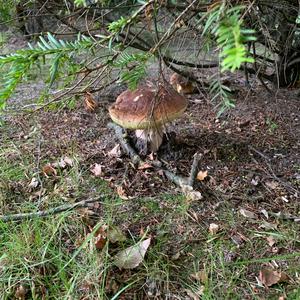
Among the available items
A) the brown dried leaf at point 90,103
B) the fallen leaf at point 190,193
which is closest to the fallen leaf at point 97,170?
the brown dried leaf at point 90,103

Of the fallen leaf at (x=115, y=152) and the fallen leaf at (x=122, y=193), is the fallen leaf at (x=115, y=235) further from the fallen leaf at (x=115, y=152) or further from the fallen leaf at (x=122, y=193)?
the fallen leaf at (x=115, y=152)

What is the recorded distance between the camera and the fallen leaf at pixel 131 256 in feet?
5.06

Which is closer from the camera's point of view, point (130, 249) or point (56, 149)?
point (130, 249)

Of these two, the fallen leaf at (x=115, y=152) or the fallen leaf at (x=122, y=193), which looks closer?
the fallen leaf at (x=122, y=193)

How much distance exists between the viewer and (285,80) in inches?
122

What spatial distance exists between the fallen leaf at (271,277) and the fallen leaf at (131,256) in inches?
19.7

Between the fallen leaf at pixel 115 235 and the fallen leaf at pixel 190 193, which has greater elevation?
the fallen leaf at pixel 115 235

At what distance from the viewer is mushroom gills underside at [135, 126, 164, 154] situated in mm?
2152

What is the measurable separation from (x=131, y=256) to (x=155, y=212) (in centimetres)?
32

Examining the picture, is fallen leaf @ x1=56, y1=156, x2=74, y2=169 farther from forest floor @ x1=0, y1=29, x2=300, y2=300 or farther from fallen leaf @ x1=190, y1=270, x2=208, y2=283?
fallen leaf @ x1=190, y1=270, x2=208, y2=283

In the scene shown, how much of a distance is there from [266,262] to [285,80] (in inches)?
77.1

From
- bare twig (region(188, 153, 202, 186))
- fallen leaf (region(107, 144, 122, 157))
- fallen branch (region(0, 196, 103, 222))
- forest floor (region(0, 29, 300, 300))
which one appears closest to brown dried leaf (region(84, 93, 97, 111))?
forest floor (region(0, 29, 300, 300))

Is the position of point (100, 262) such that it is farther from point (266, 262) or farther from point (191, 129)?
point (191, 129)

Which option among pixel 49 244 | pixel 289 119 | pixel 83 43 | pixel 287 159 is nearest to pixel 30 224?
pixel 49 244
